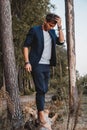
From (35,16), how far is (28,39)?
119 feet

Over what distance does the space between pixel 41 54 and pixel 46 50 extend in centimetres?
12

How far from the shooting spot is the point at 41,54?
7297 mm

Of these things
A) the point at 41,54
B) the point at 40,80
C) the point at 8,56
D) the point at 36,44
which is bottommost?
the point at 8,56

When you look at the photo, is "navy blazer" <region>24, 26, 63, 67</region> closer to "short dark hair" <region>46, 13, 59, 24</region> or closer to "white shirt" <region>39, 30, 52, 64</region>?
"white shirt" <region>39, 30, 52, 64</region>

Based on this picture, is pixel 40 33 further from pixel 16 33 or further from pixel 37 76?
pixel 16 33

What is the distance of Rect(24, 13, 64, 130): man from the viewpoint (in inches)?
287

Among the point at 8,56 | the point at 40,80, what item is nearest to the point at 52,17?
the point at 40,80

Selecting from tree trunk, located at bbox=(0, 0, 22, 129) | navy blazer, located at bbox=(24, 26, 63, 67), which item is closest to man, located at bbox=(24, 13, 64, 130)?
navy blazer, located at bbox=(24, 26, 63, 67)

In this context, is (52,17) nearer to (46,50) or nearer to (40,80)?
(46,50)

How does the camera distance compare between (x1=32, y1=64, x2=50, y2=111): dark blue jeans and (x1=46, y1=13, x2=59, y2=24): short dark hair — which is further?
(x1=32, y1=64, x2=50, y2=111): dark blue jeans

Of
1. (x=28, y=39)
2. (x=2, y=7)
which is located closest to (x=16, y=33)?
(x=2, y=7)

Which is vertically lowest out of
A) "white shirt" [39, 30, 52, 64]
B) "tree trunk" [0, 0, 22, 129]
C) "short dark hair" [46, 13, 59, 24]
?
"tree trunk" [0, 0, 22, 129]

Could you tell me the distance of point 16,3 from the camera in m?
43.6

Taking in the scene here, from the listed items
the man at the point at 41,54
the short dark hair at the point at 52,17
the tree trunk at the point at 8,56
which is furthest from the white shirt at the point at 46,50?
the tree trunk at the point at 8,56
